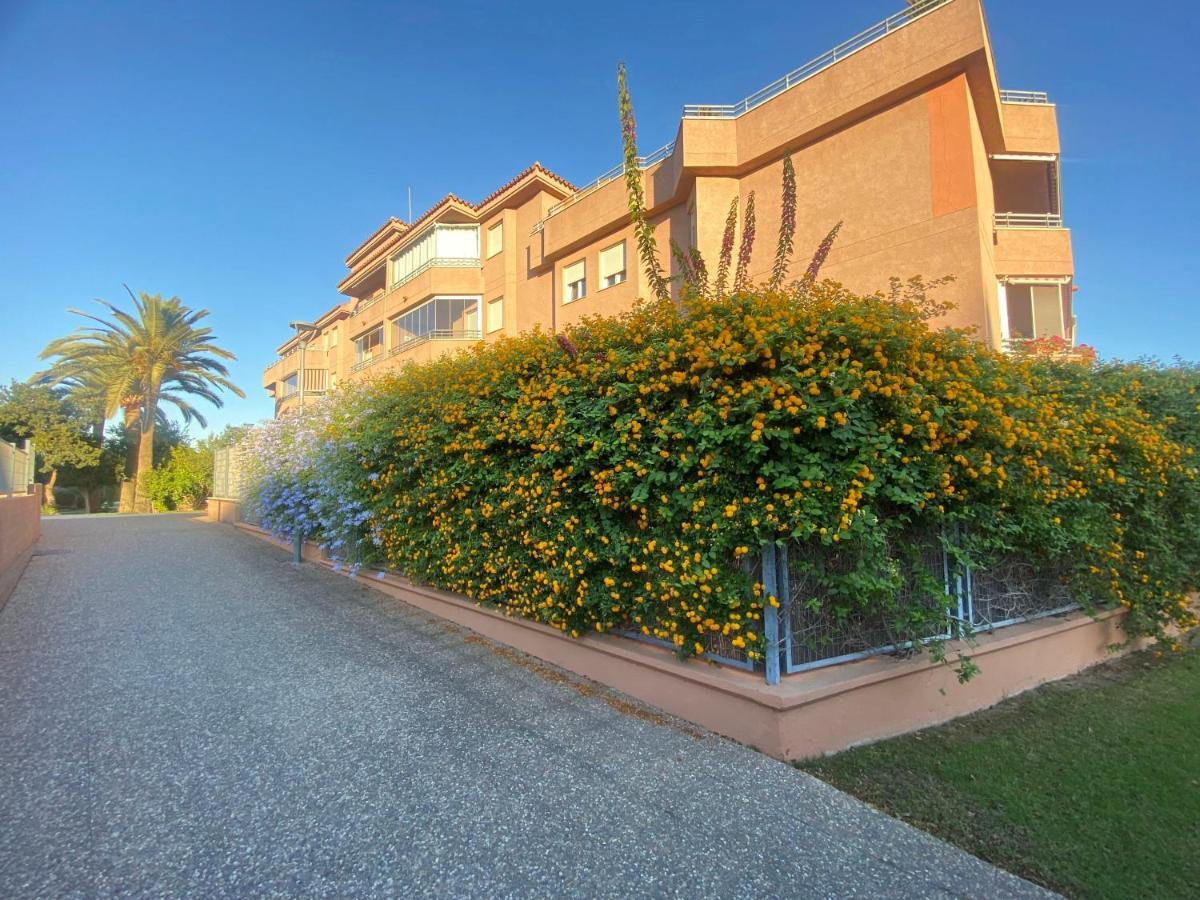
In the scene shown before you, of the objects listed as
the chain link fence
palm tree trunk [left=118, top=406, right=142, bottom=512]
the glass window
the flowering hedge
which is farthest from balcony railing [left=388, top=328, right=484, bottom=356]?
palm tree trunk [left=118, top=406, right=142, bottom=512]

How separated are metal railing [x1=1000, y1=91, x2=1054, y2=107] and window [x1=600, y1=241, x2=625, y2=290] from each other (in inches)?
339

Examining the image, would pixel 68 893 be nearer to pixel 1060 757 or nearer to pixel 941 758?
pixel 941 758

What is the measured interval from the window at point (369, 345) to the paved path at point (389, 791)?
19.6 meters

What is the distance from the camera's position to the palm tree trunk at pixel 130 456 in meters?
27.2

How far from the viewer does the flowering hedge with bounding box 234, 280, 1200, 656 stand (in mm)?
3289

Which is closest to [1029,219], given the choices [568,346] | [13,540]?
[568,346]

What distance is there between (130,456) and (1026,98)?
39.1m

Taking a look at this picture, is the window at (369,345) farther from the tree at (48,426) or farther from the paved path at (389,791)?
the paved path at (389,791)

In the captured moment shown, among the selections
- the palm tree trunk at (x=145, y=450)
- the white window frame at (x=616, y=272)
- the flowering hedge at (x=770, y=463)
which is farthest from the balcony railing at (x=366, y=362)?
the flowering hedge at (x=770, y=463)

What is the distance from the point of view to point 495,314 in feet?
62.6

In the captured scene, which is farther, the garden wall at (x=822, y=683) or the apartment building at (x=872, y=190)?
the apartment building at (x=872, y=190)

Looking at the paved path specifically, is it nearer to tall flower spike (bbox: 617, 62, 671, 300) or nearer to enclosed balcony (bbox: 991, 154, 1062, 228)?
tall flower spike (bbox: 617, 62, 671, 300)

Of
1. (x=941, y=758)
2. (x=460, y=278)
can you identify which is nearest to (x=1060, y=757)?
(x=941, y=758)

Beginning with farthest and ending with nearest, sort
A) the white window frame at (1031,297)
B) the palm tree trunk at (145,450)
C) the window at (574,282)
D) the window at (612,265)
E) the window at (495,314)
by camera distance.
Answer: the palm tree trunk at (145,450), the window at (495,314), the window at (574,282), the window at (612,265), the white window frame at (1031,297)
